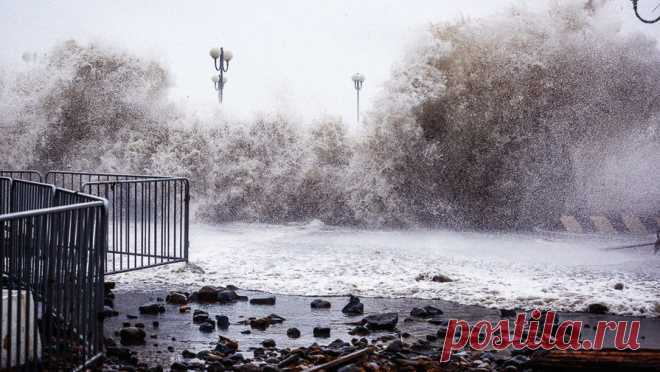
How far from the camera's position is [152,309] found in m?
7.05

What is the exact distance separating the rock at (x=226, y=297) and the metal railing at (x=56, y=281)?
96.5 inches

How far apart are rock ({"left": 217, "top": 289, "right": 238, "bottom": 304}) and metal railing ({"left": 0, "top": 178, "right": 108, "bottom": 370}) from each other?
2450 mm

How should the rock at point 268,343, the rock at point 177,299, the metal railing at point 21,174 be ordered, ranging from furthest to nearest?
1. the metal railing at point 21,174
2. the rock at point 177,299
3. the rock at point 268,343

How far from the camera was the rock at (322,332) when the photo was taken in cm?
614

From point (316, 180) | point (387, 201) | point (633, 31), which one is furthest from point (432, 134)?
point (633, 31)

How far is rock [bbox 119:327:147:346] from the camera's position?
5844 millimetres

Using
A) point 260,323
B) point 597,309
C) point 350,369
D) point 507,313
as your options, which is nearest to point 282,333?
point 260,323

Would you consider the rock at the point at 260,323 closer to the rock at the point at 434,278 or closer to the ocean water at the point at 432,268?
the ocean water at the point at 432,268

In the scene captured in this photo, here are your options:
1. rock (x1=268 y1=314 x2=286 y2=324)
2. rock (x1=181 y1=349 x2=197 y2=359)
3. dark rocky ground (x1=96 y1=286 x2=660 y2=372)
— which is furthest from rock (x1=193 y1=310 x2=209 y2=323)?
rock (x1=181 y1=349 x2=197 y2=359)

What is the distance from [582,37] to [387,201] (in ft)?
23.8

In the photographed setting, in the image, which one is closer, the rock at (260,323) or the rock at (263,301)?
the rock at (260,323)

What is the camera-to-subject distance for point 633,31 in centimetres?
1775

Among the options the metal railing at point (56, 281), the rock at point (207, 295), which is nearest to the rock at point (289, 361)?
the metal railing at point (56, 281)

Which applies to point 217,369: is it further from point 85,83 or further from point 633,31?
point 85,83
